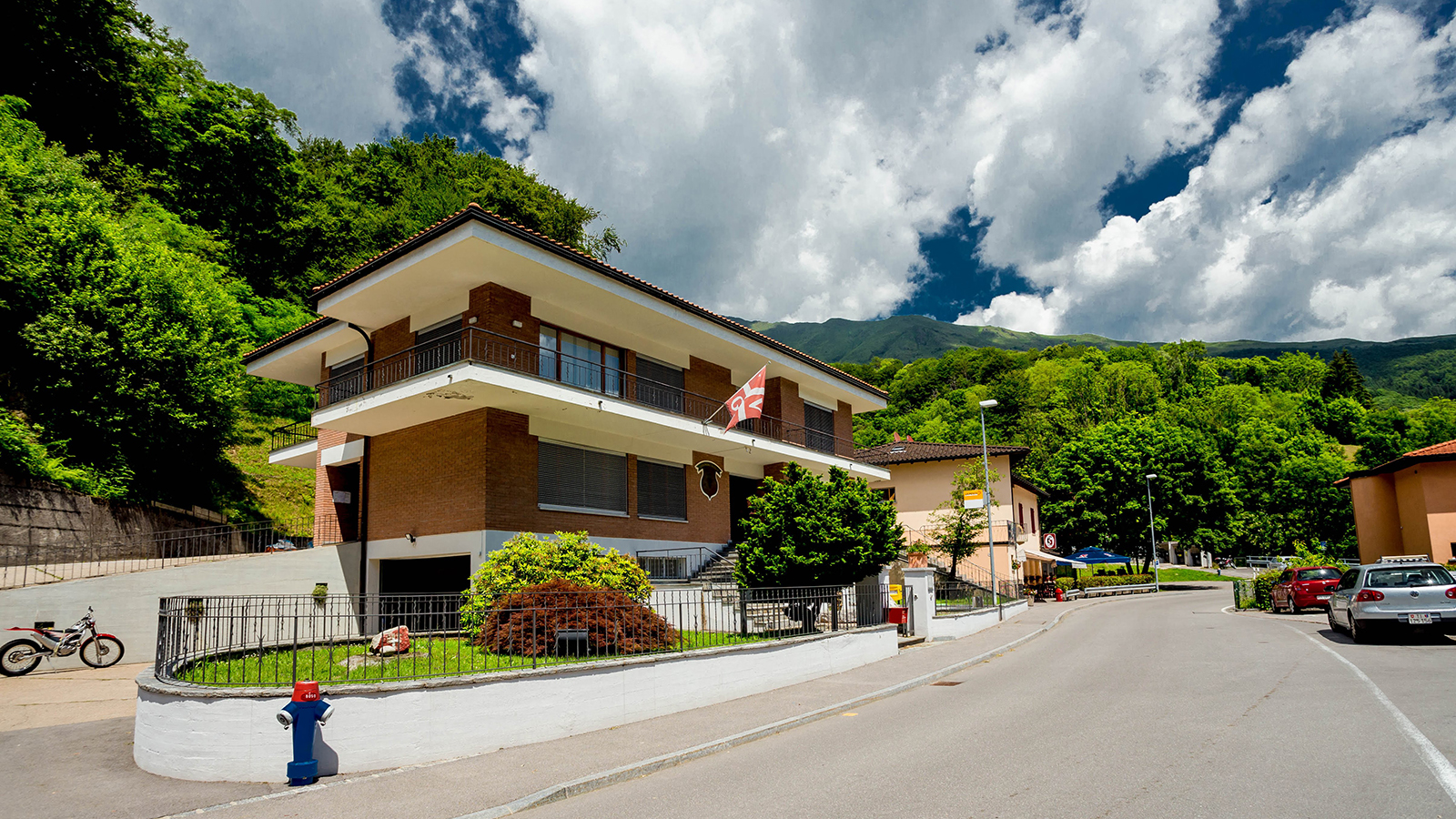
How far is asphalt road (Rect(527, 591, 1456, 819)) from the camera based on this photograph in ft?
19.6

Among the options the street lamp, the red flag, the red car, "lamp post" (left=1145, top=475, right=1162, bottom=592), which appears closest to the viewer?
the red flag

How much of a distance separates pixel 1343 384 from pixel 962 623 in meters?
101

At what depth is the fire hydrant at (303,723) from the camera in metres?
7.79

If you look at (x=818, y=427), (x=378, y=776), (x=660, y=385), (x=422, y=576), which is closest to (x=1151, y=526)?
(x=818, y=427)

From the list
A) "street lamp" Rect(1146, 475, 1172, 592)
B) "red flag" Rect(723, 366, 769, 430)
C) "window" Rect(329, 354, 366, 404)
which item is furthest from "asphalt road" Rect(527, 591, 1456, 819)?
"street lamp" Rect(1146, 475, 1172, 592)

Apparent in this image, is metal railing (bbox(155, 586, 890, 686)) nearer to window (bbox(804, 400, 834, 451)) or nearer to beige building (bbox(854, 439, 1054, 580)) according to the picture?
window (bbox(804, 400, 834, 451))

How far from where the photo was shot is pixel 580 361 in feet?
65.4

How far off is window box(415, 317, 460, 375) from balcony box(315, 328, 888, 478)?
28 mm

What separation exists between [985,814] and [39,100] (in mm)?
44262

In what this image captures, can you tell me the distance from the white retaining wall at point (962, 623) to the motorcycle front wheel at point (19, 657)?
19.6 metres

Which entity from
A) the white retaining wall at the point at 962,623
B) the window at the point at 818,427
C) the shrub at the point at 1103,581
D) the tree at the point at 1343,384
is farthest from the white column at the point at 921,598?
the tree at the point at 1343,384

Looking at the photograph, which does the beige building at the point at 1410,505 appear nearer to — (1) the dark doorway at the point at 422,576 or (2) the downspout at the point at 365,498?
(1) the dark doorway at the point at 422,576

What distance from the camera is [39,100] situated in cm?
3306

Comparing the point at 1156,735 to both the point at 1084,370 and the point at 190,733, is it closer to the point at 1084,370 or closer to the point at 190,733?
the point at 190,733
